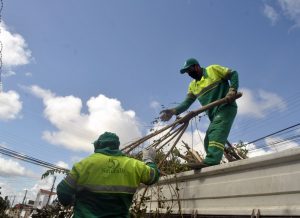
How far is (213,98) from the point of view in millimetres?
4945

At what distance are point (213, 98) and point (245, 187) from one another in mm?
1894

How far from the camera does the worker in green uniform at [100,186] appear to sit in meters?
2.85

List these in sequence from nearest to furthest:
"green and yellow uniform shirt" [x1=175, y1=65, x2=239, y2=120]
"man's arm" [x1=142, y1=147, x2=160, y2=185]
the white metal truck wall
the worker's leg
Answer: the white metal truck wall < "man's arm" [x1=142, y1=147, x2=160, y2=185] < the worker's leg < "green and yellow uniform shirt" [x1=175, y1=65, x2=239, y2=120]

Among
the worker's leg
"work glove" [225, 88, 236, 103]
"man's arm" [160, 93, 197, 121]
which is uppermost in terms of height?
"man's arm" [160, 93, 197, 121]

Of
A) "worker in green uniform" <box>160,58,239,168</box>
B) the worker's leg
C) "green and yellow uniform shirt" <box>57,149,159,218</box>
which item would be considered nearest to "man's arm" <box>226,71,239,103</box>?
"worker in green uniform" <box>160,58,239,168</box>

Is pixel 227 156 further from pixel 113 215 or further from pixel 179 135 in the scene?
pixel 113 215

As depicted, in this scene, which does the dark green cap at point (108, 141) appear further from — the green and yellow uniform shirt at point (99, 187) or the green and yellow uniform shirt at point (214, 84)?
the green and yellow uniform shirt at point (214, 84)

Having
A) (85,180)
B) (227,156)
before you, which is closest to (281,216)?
(85,180)

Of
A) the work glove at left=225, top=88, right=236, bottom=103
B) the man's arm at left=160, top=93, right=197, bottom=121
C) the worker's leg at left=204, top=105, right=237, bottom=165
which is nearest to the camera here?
the worker's leg at left=204, top=105, right=237, bottom=165

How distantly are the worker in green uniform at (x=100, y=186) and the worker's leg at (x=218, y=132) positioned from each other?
59.4 inches

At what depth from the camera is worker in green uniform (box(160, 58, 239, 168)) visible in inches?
173

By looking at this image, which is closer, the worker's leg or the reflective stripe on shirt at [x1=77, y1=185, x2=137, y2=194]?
the reflective stripe on shirt at [x1=77, y1=185, x2=137, y2=194]

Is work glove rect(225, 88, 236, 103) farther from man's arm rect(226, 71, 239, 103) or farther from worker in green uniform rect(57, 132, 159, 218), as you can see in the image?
worker in green uniform rect(57, 132, 159, 218)

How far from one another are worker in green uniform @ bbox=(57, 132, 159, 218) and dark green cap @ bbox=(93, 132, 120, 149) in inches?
4.7
